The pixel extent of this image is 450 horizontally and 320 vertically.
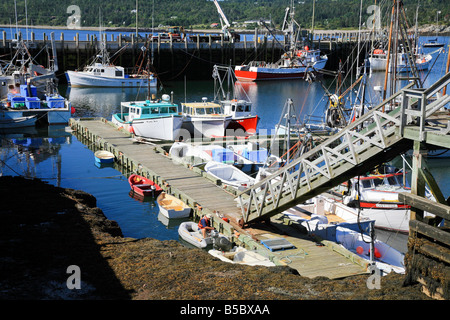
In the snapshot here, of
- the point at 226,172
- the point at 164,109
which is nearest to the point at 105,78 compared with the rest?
the point at 164,109

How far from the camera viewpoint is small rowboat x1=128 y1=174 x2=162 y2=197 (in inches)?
1088

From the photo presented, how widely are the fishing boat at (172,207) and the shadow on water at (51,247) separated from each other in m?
3.37

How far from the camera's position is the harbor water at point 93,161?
2534 centimetres

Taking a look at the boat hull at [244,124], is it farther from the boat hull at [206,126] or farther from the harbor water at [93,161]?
the harbor water at [93,161]

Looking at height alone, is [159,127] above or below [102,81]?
below

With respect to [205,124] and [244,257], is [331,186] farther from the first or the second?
Result: [205,124]

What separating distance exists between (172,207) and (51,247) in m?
9.39

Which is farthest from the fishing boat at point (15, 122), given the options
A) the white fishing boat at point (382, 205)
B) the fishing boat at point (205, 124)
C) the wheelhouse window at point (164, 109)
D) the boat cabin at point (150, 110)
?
the white fishing boat at point (382, 205)

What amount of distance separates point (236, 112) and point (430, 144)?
28.6 m

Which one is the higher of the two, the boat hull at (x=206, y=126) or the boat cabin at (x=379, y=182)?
the boat hull at (x=206, y=126)

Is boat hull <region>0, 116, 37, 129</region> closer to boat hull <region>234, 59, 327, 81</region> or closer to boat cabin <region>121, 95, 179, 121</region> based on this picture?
boat cabin <region>121, 95, 179, 121</region>

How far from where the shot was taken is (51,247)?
15.4 metres

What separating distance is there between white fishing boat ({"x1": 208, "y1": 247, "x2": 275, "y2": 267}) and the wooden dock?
1.22ft
